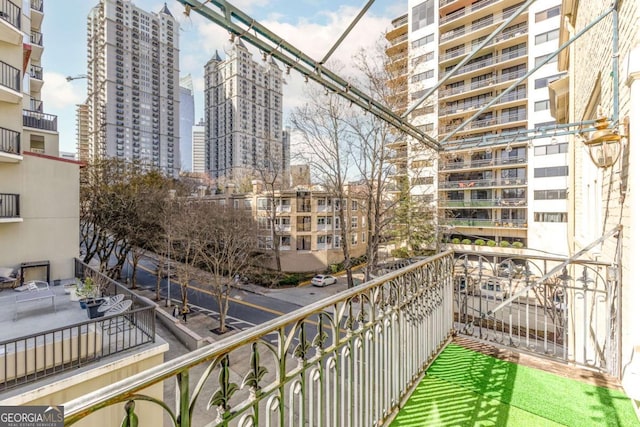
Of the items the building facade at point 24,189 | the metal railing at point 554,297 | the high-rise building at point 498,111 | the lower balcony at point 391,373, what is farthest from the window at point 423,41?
the lower balcony at point 391,373

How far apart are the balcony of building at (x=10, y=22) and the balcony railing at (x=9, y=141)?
126 inches

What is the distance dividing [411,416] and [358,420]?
2.49 feet

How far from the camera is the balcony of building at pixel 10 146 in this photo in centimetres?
1020

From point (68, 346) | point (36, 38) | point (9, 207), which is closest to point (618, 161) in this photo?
point (68, 346)

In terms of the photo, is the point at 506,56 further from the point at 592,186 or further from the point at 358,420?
the point at 358,420

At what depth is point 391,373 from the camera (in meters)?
2.62

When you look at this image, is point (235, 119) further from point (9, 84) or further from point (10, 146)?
point (10, 146)

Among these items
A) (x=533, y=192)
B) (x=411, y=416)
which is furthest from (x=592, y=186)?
(x=533, y=192)

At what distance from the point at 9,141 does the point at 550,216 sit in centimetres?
2829

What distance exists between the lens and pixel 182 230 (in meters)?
17.0

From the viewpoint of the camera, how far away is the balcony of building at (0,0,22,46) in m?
10.0

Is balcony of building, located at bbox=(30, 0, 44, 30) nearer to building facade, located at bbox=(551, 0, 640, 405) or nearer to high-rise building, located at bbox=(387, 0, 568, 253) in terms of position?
high-rise building, located at bbox=(387, 0, 568, 253)

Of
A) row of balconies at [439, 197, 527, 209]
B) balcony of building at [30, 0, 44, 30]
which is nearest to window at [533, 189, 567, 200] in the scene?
row of balconies at [439, 197, 527, 209]

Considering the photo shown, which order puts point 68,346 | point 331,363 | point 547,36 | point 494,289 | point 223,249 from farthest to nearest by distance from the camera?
point 547,36 → point 223,249 → point 68,346 → point 494,289 → point 331,363
